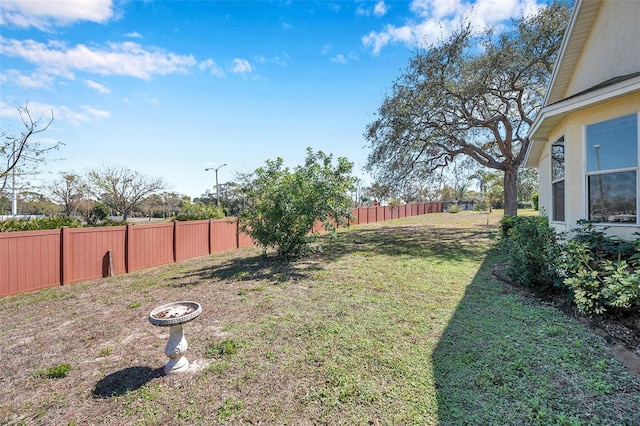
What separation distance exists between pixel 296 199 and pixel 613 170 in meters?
6.46

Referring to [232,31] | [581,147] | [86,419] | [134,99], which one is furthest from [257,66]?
[86,419]

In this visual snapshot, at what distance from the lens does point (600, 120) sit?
4957 millimetres

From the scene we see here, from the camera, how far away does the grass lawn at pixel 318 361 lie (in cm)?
249

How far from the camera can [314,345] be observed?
3.64m

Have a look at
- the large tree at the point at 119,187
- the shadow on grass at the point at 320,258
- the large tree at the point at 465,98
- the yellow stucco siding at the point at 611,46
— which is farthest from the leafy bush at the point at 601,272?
the large tree at the point at 119,187

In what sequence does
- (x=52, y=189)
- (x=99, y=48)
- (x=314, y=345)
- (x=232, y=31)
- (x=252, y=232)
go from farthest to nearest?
(x=52, y=189) → (x=232, y=31) → (x=252, y=232) → (x=99, y=48) → (x=314, y=345)

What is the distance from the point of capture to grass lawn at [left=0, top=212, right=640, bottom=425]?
2.49 metres

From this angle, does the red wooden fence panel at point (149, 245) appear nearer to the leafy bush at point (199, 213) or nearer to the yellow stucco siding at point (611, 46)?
the leafy bush at point (199, 213)

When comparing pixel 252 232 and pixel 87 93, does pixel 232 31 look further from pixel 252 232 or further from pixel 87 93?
pixel 252 232

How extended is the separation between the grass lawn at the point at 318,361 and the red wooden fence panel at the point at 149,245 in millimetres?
2338

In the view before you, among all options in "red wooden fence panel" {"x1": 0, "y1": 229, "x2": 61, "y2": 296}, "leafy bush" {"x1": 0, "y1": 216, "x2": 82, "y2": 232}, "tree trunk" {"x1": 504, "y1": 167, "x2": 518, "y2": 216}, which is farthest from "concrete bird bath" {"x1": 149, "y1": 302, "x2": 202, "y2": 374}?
"tree trunk" {"x1": 504, "y1": 167, "x2": 518, "y2": 216}

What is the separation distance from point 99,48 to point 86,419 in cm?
934

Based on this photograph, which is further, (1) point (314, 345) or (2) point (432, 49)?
(2) point (432, 49)

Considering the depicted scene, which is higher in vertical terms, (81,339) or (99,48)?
(99,48)
